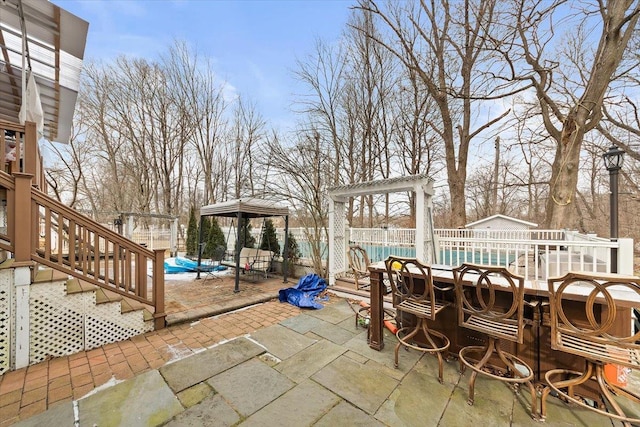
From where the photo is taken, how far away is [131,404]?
200 centimetres

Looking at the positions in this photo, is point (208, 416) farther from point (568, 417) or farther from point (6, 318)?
point (568, 417)

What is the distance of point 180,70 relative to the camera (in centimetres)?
1277

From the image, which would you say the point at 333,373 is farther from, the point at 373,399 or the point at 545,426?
the point at 545,426

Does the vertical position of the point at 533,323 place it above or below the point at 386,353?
above

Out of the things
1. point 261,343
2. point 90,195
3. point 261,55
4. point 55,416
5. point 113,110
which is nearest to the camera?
point 55,416

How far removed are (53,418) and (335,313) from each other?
3.29 metres

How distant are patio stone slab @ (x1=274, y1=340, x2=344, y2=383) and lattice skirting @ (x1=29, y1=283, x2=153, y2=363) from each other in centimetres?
222

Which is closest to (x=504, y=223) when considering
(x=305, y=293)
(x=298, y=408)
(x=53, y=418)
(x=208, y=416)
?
(x=305, y=293)

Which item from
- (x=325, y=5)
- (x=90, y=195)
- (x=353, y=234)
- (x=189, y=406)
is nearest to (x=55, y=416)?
(x=189, y=406)

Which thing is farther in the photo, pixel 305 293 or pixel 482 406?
pixel 305 293

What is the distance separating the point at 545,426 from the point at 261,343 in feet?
9.07

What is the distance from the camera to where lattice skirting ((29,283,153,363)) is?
2604 mm

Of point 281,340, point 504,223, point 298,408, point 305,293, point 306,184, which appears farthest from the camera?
point 504,223

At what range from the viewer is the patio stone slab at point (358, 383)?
211 cm
